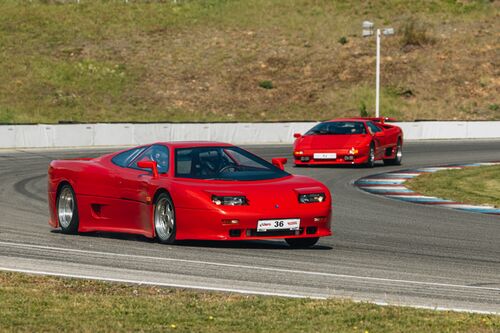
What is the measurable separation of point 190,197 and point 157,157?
1185mm

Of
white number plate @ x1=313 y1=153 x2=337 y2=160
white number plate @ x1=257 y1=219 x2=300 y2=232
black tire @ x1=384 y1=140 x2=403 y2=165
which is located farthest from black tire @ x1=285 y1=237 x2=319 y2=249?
black tire @ x1=384 y1=140 x2=403 y2=165

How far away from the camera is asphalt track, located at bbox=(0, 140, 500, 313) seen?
32.3 feet

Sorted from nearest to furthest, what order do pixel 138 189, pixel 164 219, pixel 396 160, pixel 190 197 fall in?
pixel 190 197, pixel 164 219, pixel 138 189, pixel 396 160

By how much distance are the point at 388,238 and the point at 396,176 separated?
1264cm

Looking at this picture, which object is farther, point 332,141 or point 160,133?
point 160,133

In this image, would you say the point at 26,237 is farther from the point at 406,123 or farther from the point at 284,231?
the point at 406,123

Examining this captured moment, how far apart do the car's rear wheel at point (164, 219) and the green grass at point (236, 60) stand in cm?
4993

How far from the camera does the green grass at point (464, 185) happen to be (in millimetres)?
21467

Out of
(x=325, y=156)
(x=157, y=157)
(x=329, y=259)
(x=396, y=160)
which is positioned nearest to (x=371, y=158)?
(x=325, y=156)

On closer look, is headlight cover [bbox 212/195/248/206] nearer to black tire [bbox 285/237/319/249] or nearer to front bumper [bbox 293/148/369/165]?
black tire [bbox 285/237/319/249]

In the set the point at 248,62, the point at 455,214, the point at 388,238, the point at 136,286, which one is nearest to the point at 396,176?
the point at 455,214

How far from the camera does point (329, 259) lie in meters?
12.0

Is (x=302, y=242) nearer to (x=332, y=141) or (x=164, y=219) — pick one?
(x=164, y=219)

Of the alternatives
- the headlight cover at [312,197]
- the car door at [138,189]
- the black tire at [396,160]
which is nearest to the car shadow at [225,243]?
the car door at [138,189]
